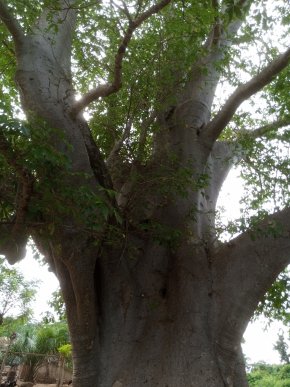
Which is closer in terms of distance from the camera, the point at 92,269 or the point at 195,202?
the point at 92,269

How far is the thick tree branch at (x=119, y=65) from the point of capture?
329 cm

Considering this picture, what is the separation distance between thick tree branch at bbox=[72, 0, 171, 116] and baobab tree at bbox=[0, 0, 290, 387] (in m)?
0.01

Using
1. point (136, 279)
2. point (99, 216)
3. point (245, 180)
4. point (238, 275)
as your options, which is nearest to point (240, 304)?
point (238, 275)

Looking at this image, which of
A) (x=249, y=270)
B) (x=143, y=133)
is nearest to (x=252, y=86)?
(x=143, y=133)

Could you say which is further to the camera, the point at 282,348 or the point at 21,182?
the point at 282,348

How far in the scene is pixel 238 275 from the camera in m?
3.59

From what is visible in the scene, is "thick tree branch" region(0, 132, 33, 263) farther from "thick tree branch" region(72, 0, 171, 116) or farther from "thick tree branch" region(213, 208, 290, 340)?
"thick tree branch" region(213, 208, 290, 340)

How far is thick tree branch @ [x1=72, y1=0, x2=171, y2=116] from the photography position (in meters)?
3.29

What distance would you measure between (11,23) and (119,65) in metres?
1.24

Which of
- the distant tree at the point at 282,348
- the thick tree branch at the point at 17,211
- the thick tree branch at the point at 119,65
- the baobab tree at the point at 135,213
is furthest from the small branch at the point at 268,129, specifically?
the distant tree at the point at 282,348

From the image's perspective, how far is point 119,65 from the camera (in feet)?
11.0

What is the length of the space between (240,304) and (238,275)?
0.80ft

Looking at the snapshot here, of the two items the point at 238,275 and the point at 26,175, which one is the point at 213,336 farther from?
the point at 26,175

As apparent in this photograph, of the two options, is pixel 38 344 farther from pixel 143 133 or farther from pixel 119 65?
pixel 119 65
